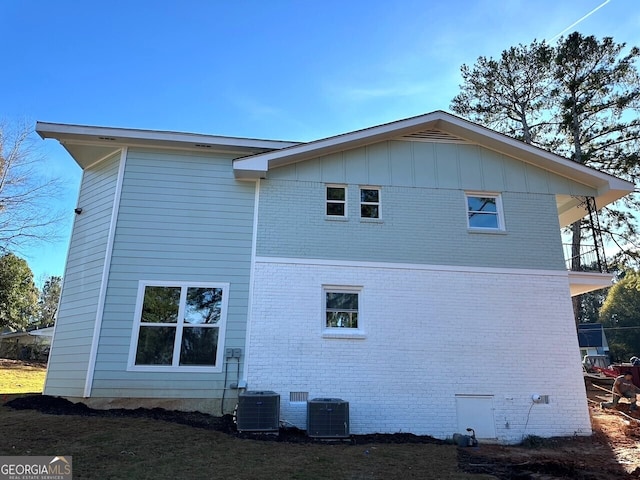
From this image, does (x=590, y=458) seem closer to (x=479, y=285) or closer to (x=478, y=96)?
(x=479, y=285)

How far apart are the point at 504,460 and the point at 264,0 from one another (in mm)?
11390

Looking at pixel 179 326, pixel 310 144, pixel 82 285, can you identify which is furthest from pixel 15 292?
pixel 310 144

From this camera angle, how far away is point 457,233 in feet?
33.3

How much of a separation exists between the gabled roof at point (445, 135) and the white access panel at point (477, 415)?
6.08 meters

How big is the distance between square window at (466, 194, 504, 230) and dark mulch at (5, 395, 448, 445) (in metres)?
5.21

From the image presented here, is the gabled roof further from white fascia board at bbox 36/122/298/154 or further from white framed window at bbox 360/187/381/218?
white framed window at bbox 360/187/381/218

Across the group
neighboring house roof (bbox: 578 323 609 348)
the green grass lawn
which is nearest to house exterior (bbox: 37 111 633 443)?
the green grass lawn

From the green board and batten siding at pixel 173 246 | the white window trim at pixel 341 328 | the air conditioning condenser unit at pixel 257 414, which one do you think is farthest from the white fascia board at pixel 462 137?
the air conditioning condenser unit at pixel 257 414

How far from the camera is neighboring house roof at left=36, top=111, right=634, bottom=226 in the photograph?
31.5ft

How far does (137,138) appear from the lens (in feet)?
31.7

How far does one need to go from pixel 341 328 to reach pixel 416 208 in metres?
3.51

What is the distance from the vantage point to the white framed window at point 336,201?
10.1 meters

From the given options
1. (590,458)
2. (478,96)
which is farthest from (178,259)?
(478,96)

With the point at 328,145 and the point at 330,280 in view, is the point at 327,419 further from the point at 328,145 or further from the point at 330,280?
the point at 328,145
